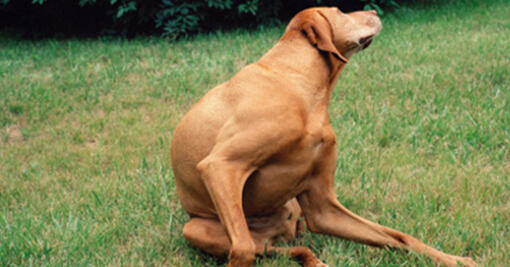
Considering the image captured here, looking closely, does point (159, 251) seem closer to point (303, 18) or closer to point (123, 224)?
point (123, 224)

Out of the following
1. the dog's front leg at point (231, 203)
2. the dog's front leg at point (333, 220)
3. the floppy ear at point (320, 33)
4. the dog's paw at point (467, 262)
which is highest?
the floppy ear at point (320, 33)

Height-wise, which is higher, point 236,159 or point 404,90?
point 236,159

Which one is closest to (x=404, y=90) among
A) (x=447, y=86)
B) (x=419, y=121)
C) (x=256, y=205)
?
(x=447, y=86)

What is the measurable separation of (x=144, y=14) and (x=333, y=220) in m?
6.64

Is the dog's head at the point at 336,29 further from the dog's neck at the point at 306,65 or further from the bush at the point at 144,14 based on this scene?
the bush at the point at 144,14

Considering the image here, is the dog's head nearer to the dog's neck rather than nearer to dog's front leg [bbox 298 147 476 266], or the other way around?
the dog's neck

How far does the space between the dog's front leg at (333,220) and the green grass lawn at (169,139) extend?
0.28 feet

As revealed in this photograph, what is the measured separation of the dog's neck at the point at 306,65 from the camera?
272 centimetres

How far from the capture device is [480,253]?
2.77 metres

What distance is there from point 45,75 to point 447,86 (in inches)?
189

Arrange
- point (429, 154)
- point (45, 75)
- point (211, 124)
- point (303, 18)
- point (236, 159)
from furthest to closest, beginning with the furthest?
1. point (45, 75)
2. point (429, 154)
3. point (303, 18)
4. point (211, 124)
5. point (236, 159)

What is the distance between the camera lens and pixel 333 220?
2834mm

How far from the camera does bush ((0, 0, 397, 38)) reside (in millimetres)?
→ 8352

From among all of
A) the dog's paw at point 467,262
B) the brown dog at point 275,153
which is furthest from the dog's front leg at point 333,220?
the dog's paw at point 467,262
